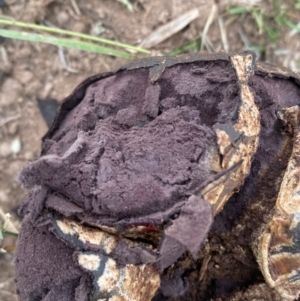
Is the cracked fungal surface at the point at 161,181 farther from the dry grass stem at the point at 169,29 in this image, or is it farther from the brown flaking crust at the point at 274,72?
the dry grass stem at the point at 169,29

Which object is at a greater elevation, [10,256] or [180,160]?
[180,160]

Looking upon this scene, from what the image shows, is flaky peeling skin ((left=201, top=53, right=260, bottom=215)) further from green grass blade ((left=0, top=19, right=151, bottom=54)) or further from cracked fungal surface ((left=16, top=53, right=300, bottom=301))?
green grass blade ((left=0, top=19, right=151, bottom=54))

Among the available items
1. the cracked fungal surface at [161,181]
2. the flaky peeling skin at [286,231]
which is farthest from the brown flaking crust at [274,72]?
the flaky peeling skin at [286,231]

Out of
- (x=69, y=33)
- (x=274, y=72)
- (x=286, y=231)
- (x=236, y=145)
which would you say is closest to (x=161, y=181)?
(x=236, y=145)

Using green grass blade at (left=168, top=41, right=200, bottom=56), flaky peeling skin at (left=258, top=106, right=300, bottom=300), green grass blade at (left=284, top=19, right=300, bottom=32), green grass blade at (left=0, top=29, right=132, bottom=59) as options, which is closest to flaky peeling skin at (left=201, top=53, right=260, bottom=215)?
flaky peeling skin at (left=258, top=106, right=300, bottom=300)

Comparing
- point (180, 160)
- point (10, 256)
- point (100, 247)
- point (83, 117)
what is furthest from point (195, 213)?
point (10, 256)

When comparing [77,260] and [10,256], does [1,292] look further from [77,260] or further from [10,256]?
[77,260]

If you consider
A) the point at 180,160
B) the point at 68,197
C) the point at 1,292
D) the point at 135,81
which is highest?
the point at 135,81
